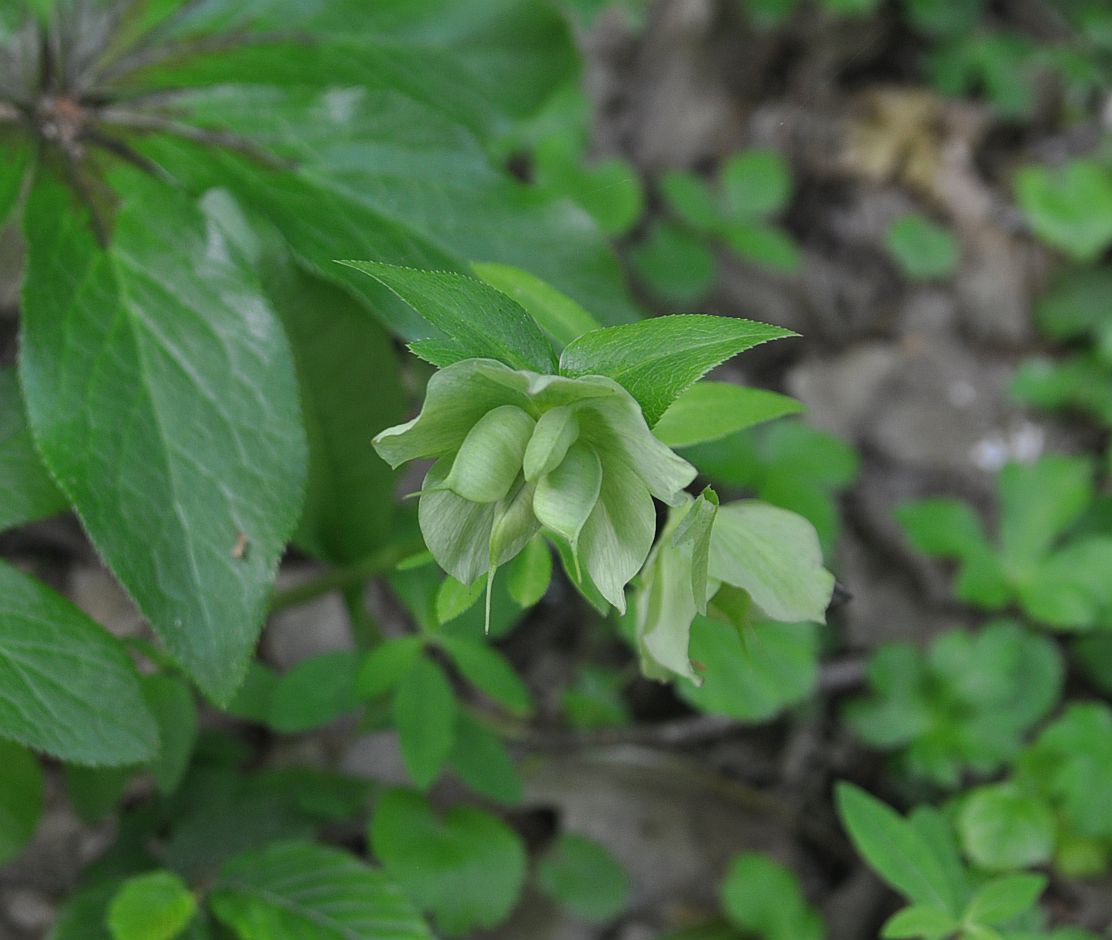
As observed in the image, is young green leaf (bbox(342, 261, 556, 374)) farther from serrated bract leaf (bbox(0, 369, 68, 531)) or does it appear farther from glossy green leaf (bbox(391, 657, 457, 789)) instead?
glossy green leaf (bbox(391, 657, 457, 789))

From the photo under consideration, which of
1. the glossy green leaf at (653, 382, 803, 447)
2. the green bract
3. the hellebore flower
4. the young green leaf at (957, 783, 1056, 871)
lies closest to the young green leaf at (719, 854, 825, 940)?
the young green leaf at (957, 783, 1056, 871)

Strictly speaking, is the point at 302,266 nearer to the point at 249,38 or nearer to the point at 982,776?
the point at 249,38

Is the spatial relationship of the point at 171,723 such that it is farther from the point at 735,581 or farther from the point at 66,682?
the point at 735,581

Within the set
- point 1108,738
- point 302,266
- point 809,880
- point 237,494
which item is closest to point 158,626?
point 237,494

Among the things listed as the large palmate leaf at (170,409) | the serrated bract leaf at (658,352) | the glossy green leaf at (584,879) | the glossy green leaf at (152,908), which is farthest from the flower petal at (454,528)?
the glossy green leaf at (584,879)

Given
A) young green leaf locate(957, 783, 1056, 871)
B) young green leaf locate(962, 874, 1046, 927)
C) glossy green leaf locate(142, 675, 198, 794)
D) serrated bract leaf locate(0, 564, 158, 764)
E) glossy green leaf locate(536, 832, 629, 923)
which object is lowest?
glossy green leaf locate(536, 832, 629, 923)

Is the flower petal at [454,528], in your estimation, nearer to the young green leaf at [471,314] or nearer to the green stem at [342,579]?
the young green leaf at [471,314]
